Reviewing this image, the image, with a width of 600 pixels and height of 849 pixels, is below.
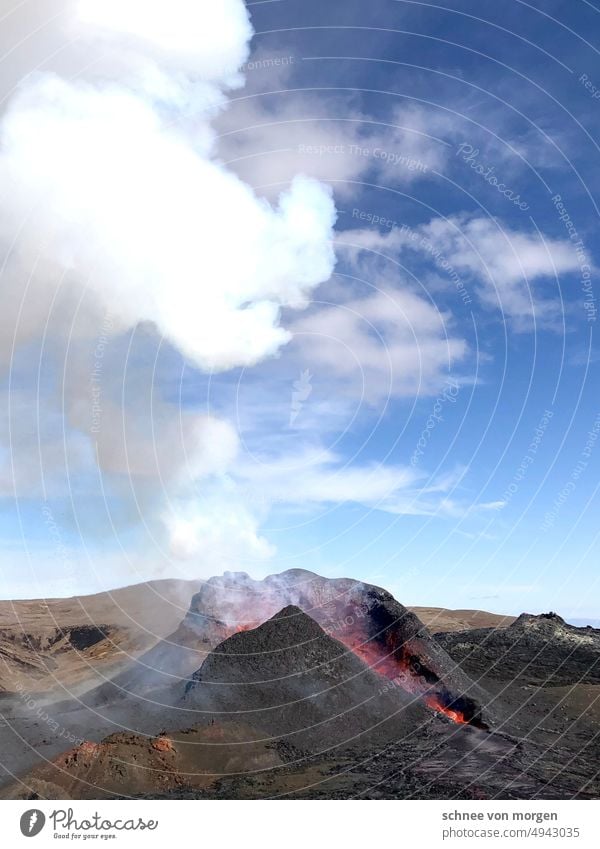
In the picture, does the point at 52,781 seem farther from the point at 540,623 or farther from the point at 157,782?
the point at 540,623

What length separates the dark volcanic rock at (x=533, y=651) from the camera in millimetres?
50906

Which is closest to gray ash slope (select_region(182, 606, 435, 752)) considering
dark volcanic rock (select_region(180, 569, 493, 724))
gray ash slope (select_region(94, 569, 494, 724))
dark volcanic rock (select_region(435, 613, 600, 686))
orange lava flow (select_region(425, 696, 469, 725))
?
orange lava flow (select_region(425, 696, 469, 725))

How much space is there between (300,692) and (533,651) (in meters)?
31.5

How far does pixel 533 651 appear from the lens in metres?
57.4

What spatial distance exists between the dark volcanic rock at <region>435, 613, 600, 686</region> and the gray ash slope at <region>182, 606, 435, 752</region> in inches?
650

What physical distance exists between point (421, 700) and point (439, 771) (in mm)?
9061

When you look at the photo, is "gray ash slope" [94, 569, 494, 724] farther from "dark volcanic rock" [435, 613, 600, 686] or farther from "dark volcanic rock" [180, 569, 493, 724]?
"dark volcanic rock" [435, 613, 600, 686]

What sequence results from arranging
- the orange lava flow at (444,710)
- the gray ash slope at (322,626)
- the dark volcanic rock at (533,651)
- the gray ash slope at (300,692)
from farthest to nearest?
the dark volcanic rock at (533,651) < the gray ash slope at (322,626) < the orange lava flow at (444,710) < the gray ash slope at (300,692)

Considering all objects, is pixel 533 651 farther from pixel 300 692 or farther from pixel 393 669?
pixel 300 692

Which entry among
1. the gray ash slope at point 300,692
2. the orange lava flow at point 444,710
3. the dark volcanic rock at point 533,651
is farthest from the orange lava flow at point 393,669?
the dark volcanic rock at point 533,651

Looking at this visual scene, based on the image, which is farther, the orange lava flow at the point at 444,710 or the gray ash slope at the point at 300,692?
the orange lava flow at the point at 444,710

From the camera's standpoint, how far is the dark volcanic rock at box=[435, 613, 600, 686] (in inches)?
2004

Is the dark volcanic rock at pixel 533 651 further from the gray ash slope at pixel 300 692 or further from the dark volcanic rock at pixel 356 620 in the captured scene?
the gray ash slope at pixel 300 692

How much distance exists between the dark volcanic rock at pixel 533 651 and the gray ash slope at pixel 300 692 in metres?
16.5
